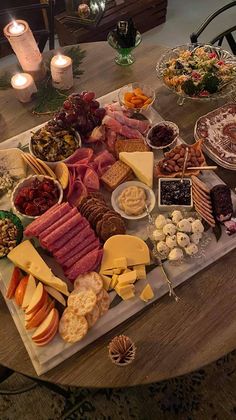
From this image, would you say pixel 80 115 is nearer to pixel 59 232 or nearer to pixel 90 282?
pixel 59 232

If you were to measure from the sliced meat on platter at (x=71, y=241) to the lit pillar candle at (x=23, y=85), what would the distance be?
851 millimetres

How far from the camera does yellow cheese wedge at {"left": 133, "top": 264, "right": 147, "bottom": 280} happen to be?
1.63 meters

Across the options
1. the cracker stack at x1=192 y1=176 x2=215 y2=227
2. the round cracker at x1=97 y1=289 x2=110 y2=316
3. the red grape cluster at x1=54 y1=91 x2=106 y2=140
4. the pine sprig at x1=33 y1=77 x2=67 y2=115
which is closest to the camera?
the round cracker at x1=97 y1=289 x2=110 y2=316

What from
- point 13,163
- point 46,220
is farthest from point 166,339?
point 13,163

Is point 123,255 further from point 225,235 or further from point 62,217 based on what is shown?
point 225,235

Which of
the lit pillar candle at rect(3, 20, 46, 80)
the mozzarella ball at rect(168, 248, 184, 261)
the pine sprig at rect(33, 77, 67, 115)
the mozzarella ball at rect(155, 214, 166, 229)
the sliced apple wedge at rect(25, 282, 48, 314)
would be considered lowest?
the mozzarella ball at rect(168, 248, 184, 261)

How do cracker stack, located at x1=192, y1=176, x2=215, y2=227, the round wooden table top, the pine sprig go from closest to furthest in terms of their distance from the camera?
the round wooden table top → cracker stack, located at x1=192, y1=176, x2=215, y2=227 → the pine sprig

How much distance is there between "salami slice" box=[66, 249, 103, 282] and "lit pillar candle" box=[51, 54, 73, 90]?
1.14 meters

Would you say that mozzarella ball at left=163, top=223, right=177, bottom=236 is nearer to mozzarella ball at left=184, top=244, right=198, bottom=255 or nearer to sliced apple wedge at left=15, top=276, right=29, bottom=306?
mozzarella ball at left=184, top=244, right=198, bottom=255

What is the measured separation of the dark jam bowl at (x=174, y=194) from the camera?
1.79m

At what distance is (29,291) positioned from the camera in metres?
1.58

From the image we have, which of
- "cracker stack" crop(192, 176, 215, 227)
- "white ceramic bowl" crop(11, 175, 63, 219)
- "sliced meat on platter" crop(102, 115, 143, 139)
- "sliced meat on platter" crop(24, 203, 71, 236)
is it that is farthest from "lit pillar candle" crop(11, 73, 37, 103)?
"cracker stack" crop(192, 176, 215, 227)

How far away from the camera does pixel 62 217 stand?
5.71 ft

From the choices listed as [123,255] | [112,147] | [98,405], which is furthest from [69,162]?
[98,405]
